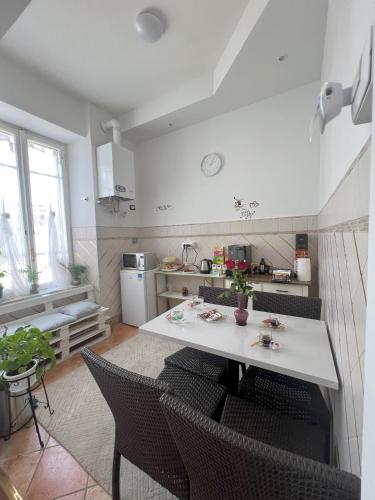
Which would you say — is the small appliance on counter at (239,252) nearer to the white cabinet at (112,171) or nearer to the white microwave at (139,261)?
the white microwave at (139,261)

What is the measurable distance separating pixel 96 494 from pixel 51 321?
1.58 metres

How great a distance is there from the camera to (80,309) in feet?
8.27

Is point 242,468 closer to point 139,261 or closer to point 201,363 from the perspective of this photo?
point 201,363

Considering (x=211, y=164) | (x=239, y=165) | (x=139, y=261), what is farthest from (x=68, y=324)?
(x=239, y=165)

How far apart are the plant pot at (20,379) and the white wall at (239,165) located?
2422 millimetres

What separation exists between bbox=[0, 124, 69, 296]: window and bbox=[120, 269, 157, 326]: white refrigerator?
86 cm

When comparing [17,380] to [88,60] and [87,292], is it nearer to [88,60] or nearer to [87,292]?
[87,292]

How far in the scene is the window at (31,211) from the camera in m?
2.40

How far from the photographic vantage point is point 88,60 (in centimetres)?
217

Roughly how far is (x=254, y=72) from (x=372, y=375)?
2.66 meters

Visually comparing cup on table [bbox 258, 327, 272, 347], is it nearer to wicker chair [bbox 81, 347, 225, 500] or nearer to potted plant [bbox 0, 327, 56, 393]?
wicker chair [bbox 81, 347, 225, 500]

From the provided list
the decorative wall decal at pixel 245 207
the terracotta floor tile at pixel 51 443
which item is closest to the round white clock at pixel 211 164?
the decorative wall decal at pixel 245 207

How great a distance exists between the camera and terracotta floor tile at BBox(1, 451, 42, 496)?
3.76 feet

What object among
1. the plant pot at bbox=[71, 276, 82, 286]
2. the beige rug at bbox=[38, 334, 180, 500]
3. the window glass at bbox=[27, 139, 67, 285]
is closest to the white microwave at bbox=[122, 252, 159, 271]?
the plant pot at bbox=[71, 276, 82, 286]
